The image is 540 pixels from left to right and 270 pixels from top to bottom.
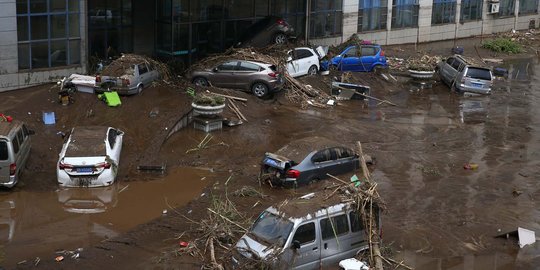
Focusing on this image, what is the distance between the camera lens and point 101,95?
2447 cm

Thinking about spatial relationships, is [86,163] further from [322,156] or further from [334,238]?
[334,238]

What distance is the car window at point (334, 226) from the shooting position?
13.1m

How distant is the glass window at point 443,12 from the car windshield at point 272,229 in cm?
3503

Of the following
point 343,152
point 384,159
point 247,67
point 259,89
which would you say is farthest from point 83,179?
point 247,67

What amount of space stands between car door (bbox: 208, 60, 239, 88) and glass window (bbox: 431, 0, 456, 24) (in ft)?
70.8

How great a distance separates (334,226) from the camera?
13227 mm

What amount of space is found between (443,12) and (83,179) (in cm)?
3373

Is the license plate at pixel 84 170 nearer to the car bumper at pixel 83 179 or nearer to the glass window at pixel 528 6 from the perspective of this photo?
the car bumper at pixel 83 179

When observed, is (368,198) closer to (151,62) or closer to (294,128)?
(294,128)

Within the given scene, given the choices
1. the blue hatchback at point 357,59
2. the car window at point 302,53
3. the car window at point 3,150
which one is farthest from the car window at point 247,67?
the car window at point 3,150

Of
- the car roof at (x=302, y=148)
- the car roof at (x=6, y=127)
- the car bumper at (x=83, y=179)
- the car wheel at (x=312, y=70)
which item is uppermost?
the car wheel at (x=312, y=70)

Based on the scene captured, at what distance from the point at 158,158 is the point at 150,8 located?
13403 millimetres

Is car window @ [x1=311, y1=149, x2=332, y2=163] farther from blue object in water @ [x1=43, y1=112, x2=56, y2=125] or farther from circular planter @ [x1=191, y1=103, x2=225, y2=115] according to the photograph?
blue object in water @ [x1=43, y1=112, x2=56, y2=125]

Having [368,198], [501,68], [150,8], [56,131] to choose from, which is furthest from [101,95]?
[501,68]
